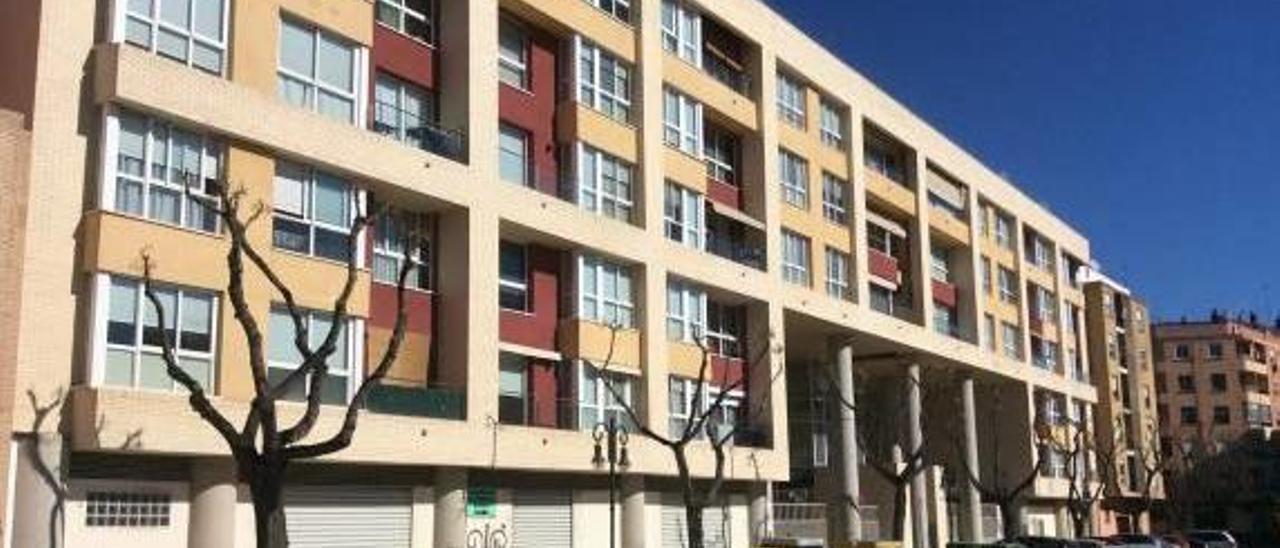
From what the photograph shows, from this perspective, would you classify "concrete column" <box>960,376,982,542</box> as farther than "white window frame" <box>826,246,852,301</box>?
Yes

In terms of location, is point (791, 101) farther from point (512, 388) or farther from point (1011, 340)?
point (1011, 340)

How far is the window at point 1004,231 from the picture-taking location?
225 ft

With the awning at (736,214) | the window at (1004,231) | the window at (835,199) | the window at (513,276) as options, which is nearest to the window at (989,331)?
the window at (1004,231)

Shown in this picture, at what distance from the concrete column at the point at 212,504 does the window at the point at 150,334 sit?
1.55 metres

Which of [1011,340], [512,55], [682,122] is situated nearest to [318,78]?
[512,55]

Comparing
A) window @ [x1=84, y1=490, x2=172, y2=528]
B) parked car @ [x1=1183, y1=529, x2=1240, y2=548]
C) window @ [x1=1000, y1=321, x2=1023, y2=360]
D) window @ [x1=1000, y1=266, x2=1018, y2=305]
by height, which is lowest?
parked car @ [x1=1183, y1=529, x2=1240, y2=548]

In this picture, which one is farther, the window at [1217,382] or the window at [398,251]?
the window at [1217,382]

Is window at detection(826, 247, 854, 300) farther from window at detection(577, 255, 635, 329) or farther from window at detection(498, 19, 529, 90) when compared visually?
window at detection(498, 19, 529, 90)

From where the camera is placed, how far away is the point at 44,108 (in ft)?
76.7

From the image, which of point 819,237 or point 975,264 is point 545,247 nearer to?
point 819,237

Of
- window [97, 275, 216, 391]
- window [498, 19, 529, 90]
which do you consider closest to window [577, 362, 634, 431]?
window [498, 19, 529, 90]

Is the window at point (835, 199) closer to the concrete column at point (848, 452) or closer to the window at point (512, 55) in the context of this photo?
the concrete column at point (848, 452)

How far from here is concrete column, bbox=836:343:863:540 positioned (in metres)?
49.8

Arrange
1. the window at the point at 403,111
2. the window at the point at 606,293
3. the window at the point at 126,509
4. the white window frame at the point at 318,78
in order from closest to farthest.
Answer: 1. the window at the point at 126,509
2. the white window frame at the point at 318,78
3. the window at the point at 403,111
4. the window at the point at 606,293
